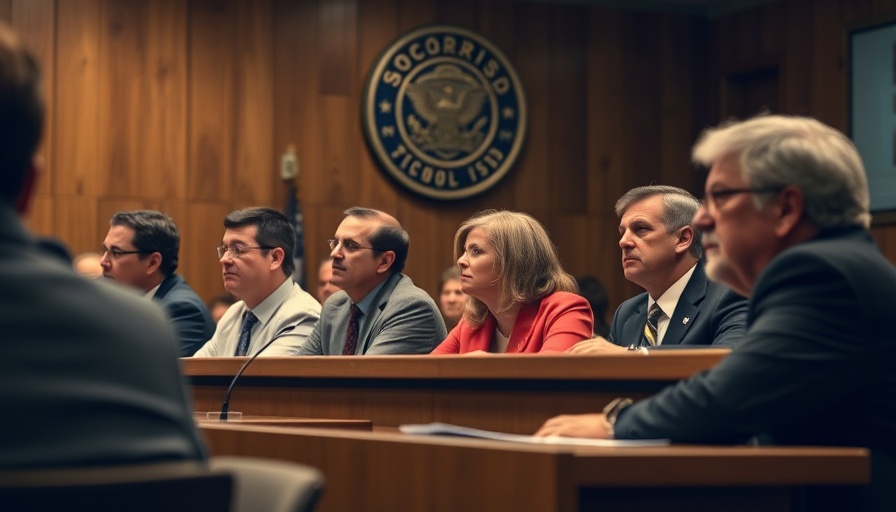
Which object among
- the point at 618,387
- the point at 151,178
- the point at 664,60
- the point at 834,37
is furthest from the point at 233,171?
the point at 618,387

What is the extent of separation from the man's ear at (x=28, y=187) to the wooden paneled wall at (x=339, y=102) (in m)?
6.27

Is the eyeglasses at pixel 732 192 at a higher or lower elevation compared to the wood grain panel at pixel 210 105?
lower

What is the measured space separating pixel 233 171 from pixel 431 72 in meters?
1.48

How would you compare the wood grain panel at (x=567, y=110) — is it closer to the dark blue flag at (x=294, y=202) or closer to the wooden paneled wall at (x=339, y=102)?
the wooden paneled wall at (x=339, y=102)

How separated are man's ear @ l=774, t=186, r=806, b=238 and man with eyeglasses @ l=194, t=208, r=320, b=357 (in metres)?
3.24

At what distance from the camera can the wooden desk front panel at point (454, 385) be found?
2529 millimetres

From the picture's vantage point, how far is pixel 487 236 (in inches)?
184

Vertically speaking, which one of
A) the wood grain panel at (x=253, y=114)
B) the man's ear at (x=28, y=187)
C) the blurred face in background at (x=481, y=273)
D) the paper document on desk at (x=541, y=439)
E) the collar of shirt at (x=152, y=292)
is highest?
the wood grain panel at (x=253, y=114)

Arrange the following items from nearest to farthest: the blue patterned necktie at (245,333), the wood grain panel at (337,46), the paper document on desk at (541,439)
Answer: the paper document on desk at (541,439)
the blue patterned necktie at (245,333)
the wood grain panel at (337,46)

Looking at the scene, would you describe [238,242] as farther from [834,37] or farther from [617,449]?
[834,37]

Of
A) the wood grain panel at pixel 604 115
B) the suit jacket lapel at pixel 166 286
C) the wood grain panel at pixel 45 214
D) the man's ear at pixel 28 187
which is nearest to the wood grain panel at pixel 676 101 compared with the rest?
the wood grain panel at pixel 604 115

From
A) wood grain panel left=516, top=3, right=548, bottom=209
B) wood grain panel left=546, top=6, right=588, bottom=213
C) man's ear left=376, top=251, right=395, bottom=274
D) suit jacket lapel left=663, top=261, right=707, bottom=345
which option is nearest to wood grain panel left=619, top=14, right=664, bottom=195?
wood grain panel left=546, top=6, right=588, bottom=213

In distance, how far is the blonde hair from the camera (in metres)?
4.49

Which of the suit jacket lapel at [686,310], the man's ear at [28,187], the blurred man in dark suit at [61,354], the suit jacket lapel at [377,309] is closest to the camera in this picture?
the blurred man in dark suit at [61,354]
